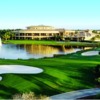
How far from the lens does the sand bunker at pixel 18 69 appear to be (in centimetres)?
2914

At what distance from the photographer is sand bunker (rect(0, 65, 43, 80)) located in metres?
29.1

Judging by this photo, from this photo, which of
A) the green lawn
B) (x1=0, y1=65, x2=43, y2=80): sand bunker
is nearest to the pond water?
(x1=0, y1=65, x2=43, y2=80): sand bunker

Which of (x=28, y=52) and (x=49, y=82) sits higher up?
(x=49, y=82)

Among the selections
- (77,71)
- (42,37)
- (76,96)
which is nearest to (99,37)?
(42,37)

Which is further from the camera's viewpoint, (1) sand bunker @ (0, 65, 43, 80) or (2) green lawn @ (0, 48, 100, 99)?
(1) sand bunker @ (0, 65, 43, 80)

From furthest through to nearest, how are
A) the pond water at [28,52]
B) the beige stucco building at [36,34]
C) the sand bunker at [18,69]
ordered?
the beige stucco building at [36,34] → the pond water at [28,52] → the sand bunker at [18,69]

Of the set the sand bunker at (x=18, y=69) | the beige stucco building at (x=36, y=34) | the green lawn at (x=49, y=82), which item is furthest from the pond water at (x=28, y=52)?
the beige stucco building at (x=36, y=34)

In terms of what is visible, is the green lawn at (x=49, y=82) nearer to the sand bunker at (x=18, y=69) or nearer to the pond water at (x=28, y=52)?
the sand bunker at (x=18, y=69)

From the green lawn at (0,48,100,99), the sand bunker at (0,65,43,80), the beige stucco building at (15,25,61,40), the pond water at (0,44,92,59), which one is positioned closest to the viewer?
the green lawn at (0,48,100,99)

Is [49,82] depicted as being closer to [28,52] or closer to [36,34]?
[28,52]

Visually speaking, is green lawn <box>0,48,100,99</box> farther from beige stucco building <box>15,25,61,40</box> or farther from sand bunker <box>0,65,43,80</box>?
beige stucco building <box>15,25,61,40</box>

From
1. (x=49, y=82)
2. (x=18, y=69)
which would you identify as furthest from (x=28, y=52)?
(x=49, y=82)

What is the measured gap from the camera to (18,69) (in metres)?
30.4

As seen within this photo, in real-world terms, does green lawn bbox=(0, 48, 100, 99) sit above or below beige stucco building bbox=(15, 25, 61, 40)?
above
